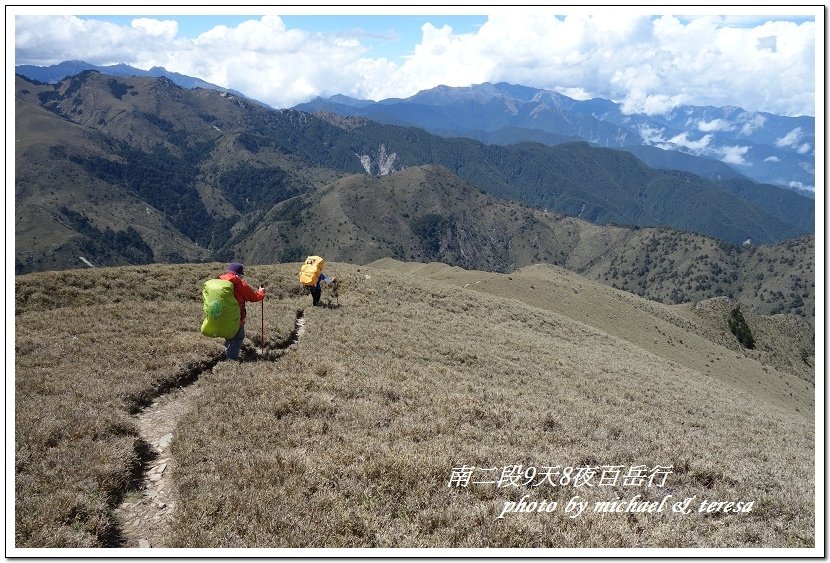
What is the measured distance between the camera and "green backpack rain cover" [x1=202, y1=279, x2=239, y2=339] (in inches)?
519

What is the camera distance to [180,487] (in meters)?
7.62

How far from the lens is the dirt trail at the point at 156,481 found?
6.79 m

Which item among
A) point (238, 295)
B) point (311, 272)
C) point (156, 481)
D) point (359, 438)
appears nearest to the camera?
point (156, 481)

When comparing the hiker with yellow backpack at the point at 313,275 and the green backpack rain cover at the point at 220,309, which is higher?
the green backpack rain cover at the point at 220,309

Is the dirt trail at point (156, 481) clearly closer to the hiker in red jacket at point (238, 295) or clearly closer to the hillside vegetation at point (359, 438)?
the hillside vegetation at point (359, 438)

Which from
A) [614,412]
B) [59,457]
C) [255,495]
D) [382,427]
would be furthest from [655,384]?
[59,457]

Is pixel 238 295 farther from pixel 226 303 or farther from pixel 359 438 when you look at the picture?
pixel 359 438

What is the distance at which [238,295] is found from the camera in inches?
540

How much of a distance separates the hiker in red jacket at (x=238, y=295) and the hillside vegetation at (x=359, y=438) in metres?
0.64

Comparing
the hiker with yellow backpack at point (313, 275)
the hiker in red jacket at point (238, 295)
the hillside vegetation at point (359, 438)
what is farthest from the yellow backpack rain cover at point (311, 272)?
the hiker in red jacket at point (238, 295)

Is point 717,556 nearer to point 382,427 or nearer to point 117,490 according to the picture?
point 382,427

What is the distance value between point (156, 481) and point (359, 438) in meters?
3.52

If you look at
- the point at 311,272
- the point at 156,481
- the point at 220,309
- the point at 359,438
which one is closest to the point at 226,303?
the point at 220,309

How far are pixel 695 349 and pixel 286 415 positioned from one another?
54.2 meters
